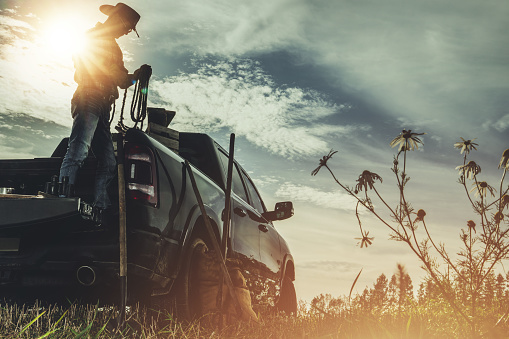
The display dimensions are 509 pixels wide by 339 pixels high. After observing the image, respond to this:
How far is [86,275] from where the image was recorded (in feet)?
11.3

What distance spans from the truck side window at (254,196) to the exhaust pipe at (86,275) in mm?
3037

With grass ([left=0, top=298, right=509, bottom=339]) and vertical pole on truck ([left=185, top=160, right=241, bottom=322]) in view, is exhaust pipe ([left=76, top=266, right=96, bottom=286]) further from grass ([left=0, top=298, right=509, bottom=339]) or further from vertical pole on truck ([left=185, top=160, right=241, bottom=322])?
vertical pole on truck ([left=185, top=160, right=241, bottom=322])

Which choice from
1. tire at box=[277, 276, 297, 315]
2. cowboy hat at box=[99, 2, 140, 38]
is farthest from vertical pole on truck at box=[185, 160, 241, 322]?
tire at box=[277, 276, 297, 315]

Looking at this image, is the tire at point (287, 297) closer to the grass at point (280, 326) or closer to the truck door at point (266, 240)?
the truck door at point (266, 240)

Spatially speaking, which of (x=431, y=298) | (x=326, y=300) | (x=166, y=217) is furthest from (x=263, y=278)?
(x=166, y=217)

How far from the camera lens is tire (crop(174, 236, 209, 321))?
3871mm

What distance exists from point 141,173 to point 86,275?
30.5 inches

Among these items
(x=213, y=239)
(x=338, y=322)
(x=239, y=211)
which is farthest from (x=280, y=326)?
(x=239, y=211)

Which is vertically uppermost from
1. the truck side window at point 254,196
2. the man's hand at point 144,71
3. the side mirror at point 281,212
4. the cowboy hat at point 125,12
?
the cowboy hat at point 125,12

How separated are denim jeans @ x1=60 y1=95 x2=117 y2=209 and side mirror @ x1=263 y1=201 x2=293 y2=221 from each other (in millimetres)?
2425

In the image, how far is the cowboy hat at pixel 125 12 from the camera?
16.8 ft

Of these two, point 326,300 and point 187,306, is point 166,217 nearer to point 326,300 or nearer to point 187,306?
point 187,306

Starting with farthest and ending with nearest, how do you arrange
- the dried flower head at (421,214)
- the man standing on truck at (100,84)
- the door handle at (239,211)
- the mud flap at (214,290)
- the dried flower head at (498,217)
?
1. the door handle at (239,211)
2. the dried flower head at (421,214)
3. the man standing on truck at (100,84)
4. the dried flower head at (498,217)
5. the mud flap at (214,290)

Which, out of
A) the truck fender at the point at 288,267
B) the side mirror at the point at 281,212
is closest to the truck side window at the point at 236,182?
the side mirror at the point at 281,212
